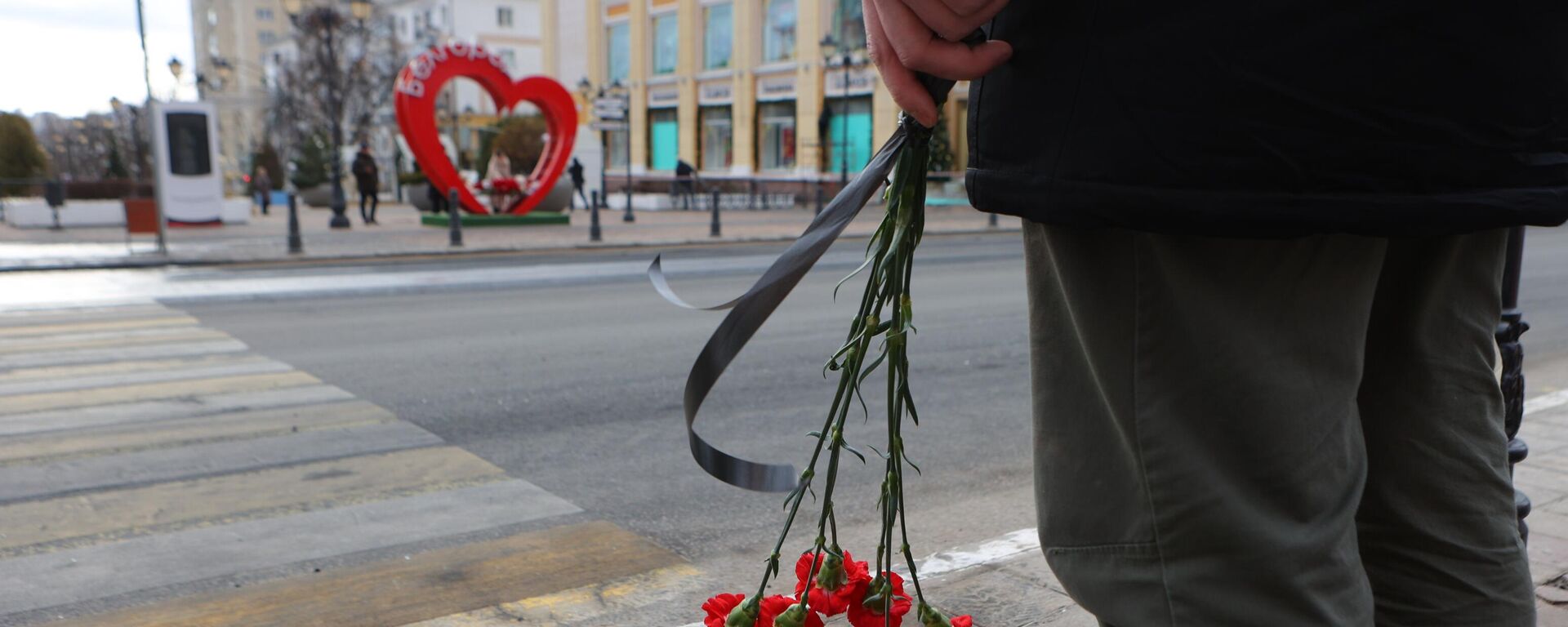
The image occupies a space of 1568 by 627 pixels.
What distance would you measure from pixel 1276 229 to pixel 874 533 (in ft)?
8.05

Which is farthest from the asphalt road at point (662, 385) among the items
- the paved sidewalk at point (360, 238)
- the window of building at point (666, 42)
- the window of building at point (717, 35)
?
the window of building at point (666, 42)

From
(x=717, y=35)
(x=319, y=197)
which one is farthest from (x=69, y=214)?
(x=717, y=35)

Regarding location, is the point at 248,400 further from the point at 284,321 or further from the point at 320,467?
the point at 284,321

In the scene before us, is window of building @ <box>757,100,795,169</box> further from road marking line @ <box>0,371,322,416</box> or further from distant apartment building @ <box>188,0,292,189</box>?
distant apartment building @ <box>188,0,292,189</box>

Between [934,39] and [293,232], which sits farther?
[293,232]

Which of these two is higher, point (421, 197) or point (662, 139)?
point (662, 139)

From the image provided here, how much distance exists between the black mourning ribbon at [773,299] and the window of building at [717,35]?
39283 mm

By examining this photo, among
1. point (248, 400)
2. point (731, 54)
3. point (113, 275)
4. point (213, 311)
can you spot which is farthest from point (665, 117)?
point (248, 400)

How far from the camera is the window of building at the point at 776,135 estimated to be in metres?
38.0

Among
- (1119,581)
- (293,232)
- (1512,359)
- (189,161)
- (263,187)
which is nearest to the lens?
(1119,581)

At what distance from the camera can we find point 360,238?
18.0 meters

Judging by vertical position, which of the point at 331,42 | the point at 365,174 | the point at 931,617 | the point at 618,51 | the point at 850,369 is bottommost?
the point at 931,617

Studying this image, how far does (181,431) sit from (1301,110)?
4.60 metres

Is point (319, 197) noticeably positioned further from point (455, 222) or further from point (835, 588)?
point (835, 588)
